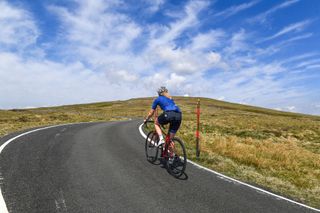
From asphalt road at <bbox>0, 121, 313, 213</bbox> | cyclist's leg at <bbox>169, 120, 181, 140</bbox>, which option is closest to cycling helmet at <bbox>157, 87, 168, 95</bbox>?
cyclist's leg at <bbox>169, 120, 181, 140</bbox>

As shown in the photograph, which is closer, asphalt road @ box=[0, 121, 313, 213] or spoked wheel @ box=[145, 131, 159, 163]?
asphalt road @ box=[0, 121, 313, 213]

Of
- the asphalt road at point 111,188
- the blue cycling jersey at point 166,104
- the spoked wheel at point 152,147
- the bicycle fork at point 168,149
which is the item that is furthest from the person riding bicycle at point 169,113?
the asphalt road at point 111,188

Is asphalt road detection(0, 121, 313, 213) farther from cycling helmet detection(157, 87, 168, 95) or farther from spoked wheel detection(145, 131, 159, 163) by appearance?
cycling helmet detection(157, 87, 168, 95)

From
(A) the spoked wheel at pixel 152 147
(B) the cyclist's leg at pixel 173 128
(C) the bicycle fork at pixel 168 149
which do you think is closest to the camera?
(B) the cyclist's leg at pixel 173 128

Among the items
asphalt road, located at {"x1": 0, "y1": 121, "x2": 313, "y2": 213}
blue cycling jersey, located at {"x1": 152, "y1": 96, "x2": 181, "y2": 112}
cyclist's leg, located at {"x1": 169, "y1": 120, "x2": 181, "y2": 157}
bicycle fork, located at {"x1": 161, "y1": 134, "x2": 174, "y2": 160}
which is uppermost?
blue cycling jersey, located at {"x1": 152, "y1": 96, "x2": 181, "y2": 112}

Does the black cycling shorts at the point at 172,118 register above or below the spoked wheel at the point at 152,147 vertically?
above

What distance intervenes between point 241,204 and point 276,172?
15.5 feet

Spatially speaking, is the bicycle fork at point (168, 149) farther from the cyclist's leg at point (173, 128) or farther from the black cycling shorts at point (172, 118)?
the black cycling shorts at point (172, 118)

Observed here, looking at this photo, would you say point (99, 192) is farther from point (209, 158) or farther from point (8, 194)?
point (209, 158)

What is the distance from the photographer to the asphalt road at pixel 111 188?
5.91 metres

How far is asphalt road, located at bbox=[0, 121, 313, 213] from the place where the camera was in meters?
5.91

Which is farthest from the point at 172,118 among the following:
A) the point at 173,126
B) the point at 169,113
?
the point at 173,126

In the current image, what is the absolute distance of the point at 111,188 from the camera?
694 centimetres

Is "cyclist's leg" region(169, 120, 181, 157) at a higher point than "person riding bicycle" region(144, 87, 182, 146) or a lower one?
lower
